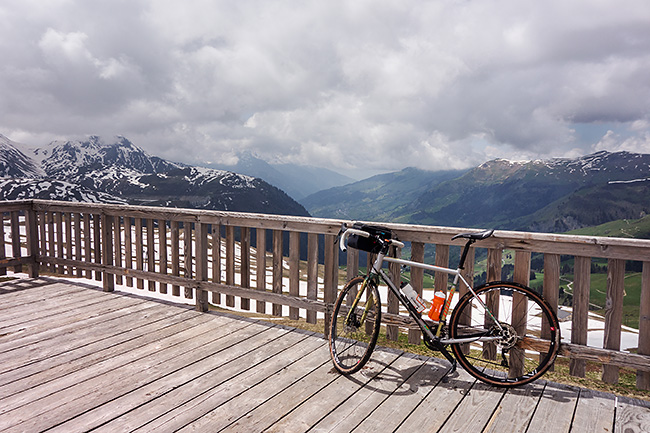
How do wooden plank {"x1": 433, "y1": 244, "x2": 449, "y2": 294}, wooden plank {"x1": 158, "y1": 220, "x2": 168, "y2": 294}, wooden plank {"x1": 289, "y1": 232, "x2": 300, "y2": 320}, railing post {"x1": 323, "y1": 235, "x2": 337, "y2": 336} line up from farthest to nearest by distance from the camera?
1. wooden plank {"x1": 158, "y1": 220, "x2": 168, "y2": 294}
2. wooden plank {"x1": 289, "y1": 232, "x2": 300, "y2": 320}
3. railing post {"x1": 323, "y1": 235, "x2": 337, "y2": 336}
4. wooden plank {"x1": 433, "y1": 244, "x2": 449, "y2": 294}

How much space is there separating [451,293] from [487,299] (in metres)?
0.46

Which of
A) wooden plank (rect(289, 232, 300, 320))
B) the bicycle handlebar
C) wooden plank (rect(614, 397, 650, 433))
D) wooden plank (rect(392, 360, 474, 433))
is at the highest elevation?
the bicycle handlebar

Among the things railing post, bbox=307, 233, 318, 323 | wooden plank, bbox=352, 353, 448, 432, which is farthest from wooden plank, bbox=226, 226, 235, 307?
wooden plank, bbox=352, 353, 448, 432

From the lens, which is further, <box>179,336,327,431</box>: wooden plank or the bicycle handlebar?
the bicycle handlebar

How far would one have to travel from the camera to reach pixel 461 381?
13.5 ft

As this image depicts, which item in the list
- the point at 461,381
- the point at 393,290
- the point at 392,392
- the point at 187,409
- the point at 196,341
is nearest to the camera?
the point at 187,409

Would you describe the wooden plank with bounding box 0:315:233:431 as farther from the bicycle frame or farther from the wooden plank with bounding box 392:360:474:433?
the wooden plank with bounding box 392:360:474:433

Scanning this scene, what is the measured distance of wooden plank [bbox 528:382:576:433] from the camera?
3.32 m

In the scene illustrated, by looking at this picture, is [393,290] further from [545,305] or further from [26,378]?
[26,378]

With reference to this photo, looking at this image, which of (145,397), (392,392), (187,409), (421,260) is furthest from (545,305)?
(145,397)

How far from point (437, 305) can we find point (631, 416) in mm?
1780

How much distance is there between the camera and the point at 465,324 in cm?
448

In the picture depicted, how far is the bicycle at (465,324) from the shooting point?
4.03 m

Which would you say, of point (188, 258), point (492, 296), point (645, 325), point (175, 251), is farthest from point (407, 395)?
point (175, 251)
